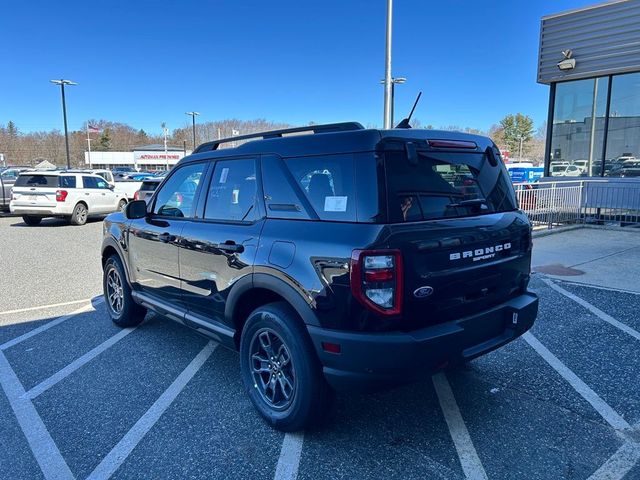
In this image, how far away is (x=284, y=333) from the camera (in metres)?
2.81

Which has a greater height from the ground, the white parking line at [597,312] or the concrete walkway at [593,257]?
the concrete walkway at [593,257]

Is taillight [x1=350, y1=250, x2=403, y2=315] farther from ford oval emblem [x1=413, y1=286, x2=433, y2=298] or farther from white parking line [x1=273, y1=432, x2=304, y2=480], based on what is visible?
white parking line [x1=273, y1=432, x2=304, y2=480]

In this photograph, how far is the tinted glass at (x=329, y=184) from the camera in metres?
2.58

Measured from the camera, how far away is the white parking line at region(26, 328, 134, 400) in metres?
3.59

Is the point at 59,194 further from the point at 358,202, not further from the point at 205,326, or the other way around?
the point at 358,202

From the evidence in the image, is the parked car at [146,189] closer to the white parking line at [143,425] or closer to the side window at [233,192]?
the white parking line at [143,425]

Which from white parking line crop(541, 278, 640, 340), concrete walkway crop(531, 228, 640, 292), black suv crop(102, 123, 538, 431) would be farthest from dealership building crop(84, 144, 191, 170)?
black suv crop(102, 123, 538, 431)

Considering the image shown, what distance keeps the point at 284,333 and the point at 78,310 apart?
4.03 metres

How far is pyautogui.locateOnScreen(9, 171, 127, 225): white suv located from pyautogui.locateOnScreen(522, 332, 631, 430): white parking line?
14.3m

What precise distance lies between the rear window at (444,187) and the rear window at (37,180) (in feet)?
48.5

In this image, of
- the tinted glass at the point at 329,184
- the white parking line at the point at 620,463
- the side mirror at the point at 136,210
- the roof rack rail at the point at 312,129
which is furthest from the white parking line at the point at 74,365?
the white parking line at the point at 620,463

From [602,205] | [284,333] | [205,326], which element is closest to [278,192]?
[284,333]

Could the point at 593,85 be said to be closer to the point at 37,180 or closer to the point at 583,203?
the point at 583,203

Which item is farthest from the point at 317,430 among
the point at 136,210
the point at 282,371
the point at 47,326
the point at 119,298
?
the point at 47,326
